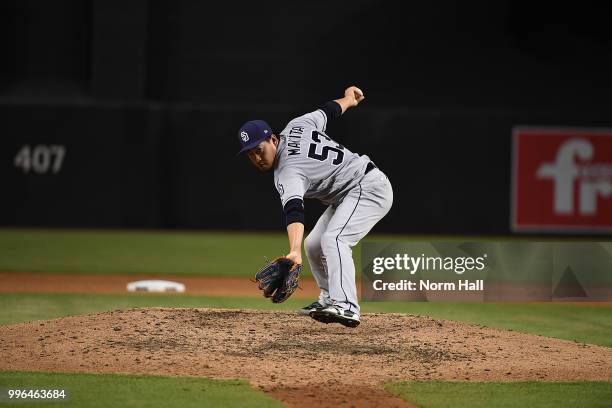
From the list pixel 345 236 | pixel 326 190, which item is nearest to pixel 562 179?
pixel 326 190

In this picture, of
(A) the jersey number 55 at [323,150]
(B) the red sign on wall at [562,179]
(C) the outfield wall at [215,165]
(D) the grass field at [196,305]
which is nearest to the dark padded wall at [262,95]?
(C) the outfield wall at [215,165]

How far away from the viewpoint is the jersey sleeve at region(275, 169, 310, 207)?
20.5 feet

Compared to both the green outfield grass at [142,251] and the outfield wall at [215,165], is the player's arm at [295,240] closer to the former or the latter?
the green outfield grass at [142,251]

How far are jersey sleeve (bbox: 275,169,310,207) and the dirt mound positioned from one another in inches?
40.0

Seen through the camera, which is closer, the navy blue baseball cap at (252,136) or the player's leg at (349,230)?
the navy blue baseball cap at (252,136)

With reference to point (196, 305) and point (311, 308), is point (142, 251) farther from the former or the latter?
point (311, 308)

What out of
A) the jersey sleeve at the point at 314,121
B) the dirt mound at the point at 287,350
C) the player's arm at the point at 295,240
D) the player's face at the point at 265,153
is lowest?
the dirt mound at the point at 287,350

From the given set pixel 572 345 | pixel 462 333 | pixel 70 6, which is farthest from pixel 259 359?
pixel 70 6

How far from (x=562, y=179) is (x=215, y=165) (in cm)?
596

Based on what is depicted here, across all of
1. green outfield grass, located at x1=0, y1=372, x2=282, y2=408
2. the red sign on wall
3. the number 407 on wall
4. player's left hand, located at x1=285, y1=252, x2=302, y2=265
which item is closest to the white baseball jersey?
player's left hand, located at x1=285, y1=252, x2=302, y2=265

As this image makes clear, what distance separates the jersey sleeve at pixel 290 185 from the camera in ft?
20.5

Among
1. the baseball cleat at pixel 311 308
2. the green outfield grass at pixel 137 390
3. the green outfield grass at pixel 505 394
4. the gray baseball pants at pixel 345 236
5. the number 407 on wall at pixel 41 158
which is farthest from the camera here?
the number 407 on wall at pixel 41 158

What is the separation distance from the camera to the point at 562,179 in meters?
17.1

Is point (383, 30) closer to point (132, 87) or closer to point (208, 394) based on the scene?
point (132, 87)
